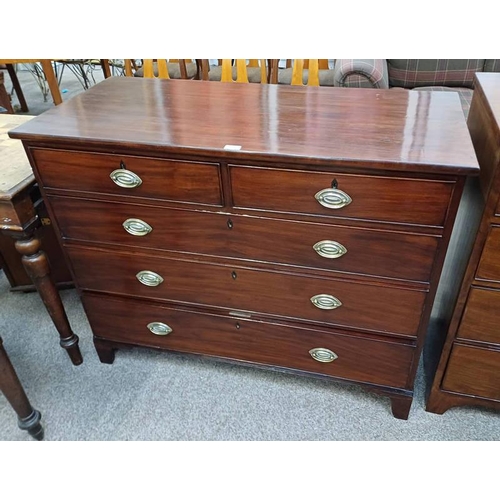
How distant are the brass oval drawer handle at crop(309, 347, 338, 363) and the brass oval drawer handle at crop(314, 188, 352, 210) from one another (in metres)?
0.48

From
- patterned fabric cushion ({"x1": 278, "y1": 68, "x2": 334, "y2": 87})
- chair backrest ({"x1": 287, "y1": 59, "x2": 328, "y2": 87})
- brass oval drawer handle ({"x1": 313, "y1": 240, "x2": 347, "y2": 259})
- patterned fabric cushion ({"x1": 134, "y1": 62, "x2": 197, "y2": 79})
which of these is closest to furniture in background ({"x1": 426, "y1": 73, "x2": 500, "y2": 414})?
brass oval drawer handle ({"x1": 313, "y1": 240, "x2": 347, "y2": 259})

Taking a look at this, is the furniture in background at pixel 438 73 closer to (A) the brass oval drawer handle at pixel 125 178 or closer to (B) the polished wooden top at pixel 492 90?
(B) the polished wooden top at pixel 492 90

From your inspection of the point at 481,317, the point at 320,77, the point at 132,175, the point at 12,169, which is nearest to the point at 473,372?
the point at 481,317

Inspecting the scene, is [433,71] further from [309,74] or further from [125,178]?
[125,178]

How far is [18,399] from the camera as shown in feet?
4.09

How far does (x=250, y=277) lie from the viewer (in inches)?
46.8

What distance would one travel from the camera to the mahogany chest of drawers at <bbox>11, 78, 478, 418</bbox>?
958 millimetres

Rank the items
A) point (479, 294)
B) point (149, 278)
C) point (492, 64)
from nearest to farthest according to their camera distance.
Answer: point (479, 294) < point (149, 278) < point (492, 64)

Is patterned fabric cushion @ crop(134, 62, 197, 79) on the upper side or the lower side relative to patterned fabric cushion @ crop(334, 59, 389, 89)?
lower

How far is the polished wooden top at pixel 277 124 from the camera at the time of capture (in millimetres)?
924

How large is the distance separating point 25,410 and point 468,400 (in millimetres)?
1279

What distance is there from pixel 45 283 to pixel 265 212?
2.50 feet

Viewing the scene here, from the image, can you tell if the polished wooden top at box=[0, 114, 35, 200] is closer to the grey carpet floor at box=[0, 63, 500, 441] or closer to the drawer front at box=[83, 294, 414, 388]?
the drawer front at box=[83, 294, 414, 388]

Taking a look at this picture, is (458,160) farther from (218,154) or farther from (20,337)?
(20,337)
